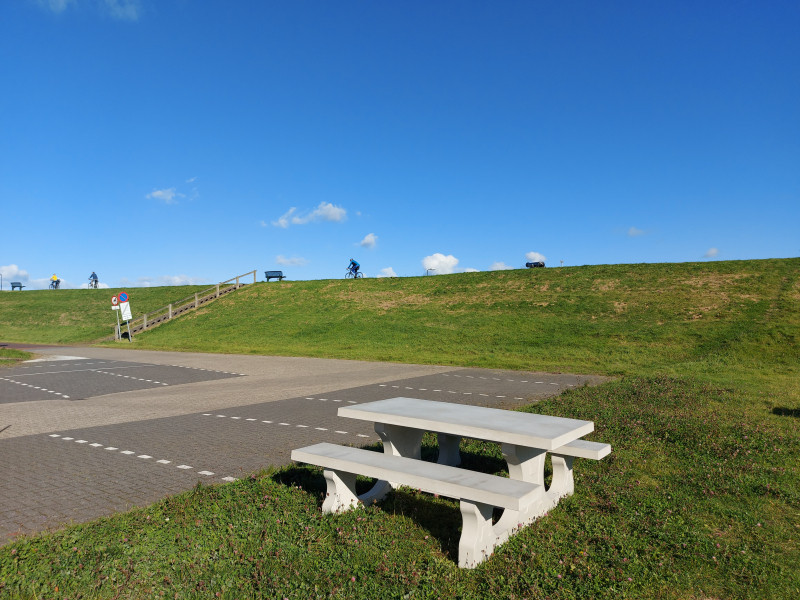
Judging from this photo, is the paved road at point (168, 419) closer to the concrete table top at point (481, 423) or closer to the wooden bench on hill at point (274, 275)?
the concrete table top at point (481, 423)

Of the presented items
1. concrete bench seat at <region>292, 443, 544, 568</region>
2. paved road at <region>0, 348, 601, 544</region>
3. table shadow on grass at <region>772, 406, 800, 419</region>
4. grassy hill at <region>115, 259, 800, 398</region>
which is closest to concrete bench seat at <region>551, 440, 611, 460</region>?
concrete bench seat at <region>292, 443, 544, 568</region>

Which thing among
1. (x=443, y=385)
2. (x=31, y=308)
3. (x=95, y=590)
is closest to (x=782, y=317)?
(x=443, y=385)

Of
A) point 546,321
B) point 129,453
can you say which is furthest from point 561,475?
point 546,321

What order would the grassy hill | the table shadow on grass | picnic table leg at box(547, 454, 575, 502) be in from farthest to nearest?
the grassy hill, the table shadow on grass, picnic table leg at box(547, 454, 575, 502)

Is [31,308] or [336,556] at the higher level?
[31,308]

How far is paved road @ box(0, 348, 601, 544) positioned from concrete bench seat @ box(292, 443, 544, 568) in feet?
5.74

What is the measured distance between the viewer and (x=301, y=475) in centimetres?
551

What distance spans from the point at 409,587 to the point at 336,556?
25.6 inches

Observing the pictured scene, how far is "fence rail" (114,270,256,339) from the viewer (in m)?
34.3

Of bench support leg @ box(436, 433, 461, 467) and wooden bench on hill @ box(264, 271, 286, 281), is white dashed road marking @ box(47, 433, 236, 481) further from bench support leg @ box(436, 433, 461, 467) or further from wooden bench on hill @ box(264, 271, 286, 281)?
wooden bench on hill @ box(264, 271, 286, 281)

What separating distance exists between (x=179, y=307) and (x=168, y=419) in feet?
103

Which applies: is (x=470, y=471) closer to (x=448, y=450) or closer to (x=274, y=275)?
(x=448, y=450)

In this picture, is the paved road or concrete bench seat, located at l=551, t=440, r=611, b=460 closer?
concrete bench seat, located at l=551, t=440, r=611, b=460

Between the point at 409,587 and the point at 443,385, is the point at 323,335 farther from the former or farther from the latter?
the point at 409,587
